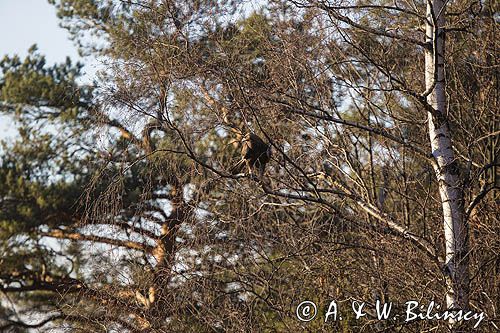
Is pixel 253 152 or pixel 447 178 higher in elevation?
pixel 253 152

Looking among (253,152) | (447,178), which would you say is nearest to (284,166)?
(253,152)

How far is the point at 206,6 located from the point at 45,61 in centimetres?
734

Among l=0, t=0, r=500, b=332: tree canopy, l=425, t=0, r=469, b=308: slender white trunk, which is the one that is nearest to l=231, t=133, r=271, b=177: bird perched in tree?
l=0, t=0, r=500, b=332: tree canopy

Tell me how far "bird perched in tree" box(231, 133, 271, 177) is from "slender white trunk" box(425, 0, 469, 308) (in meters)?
1.21

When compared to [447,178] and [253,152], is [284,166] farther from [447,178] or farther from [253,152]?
[447,178]

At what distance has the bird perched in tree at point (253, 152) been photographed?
5348mm

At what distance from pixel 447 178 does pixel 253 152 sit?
137 cm

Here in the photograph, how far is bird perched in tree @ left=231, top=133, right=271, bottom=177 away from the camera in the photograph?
535cm

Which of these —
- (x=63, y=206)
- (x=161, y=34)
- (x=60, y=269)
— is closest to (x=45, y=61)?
(x=63, y=206)

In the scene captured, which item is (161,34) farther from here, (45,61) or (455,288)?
(45,61)

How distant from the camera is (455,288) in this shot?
5.21 m

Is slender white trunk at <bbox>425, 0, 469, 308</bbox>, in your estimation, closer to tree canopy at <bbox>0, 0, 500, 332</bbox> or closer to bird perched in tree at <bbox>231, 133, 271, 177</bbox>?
tree canopy at <bbox>0, 0, 500, 332</bbox>

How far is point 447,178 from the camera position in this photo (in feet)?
18.1

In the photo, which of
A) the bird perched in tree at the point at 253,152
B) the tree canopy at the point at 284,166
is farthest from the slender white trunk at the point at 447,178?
the bird perched in tree at the point at 253,152
